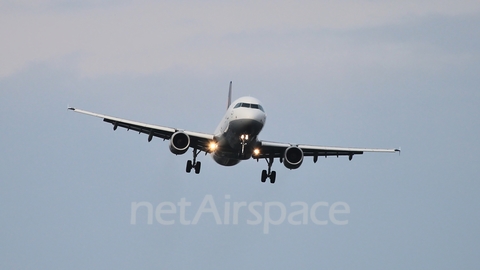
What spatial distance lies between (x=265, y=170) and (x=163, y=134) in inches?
310

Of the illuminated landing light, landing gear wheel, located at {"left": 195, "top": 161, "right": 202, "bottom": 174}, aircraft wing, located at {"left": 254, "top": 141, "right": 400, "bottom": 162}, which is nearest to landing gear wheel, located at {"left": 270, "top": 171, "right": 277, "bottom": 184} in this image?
aircraft wing, located at {"left": 254, "top": 141, "right": 400, "bottom": 162}

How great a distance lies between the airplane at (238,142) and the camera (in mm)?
61969

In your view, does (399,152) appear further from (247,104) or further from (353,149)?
(247,104)

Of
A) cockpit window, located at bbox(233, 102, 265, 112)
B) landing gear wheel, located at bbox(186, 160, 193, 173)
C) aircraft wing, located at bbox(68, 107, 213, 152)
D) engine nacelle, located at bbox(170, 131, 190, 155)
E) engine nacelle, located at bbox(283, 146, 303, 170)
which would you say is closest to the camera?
cockpit window, located at bbox(233, 102, 265, 112)

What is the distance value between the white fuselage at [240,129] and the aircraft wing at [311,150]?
181cm

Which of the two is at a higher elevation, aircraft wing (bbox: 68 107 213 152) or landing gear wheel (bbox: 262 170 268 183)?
aircraft wing (bbox: 68 107 213 152)

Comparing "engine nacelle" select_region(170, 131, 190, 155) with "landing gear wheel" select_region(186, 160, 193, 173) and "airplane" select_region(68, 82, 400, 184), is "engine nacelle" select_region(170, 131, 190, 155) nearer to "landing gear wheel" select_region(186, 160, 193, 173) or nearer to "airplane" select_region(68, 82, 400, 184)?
"airplane" select_region(68, 82, 400, 184)

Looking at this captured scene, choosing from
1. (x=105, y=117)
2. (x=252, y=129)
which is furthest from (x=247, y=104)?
(x=105, y=117)

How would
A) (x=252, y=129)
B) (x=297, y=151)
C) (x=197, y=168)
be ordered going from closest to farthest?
(x=252, y=129)
(x=297, y=151)
(x=197, y=168)

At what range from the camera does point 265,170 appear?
71.1 m

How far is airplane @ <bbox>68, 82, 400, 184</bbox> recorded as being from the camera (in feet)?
203

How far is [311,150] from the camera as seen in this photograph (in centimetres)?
6919

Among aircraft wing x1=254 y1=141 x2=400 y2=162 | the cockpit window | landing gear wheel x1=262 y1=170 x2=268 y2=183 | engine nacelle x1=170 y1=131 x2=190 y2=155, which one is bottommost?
landing gear wheel x1=262 y1=170 x2=268 y2=183

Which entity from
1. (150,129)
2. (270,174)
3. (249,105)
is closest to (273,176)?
(270,174)
